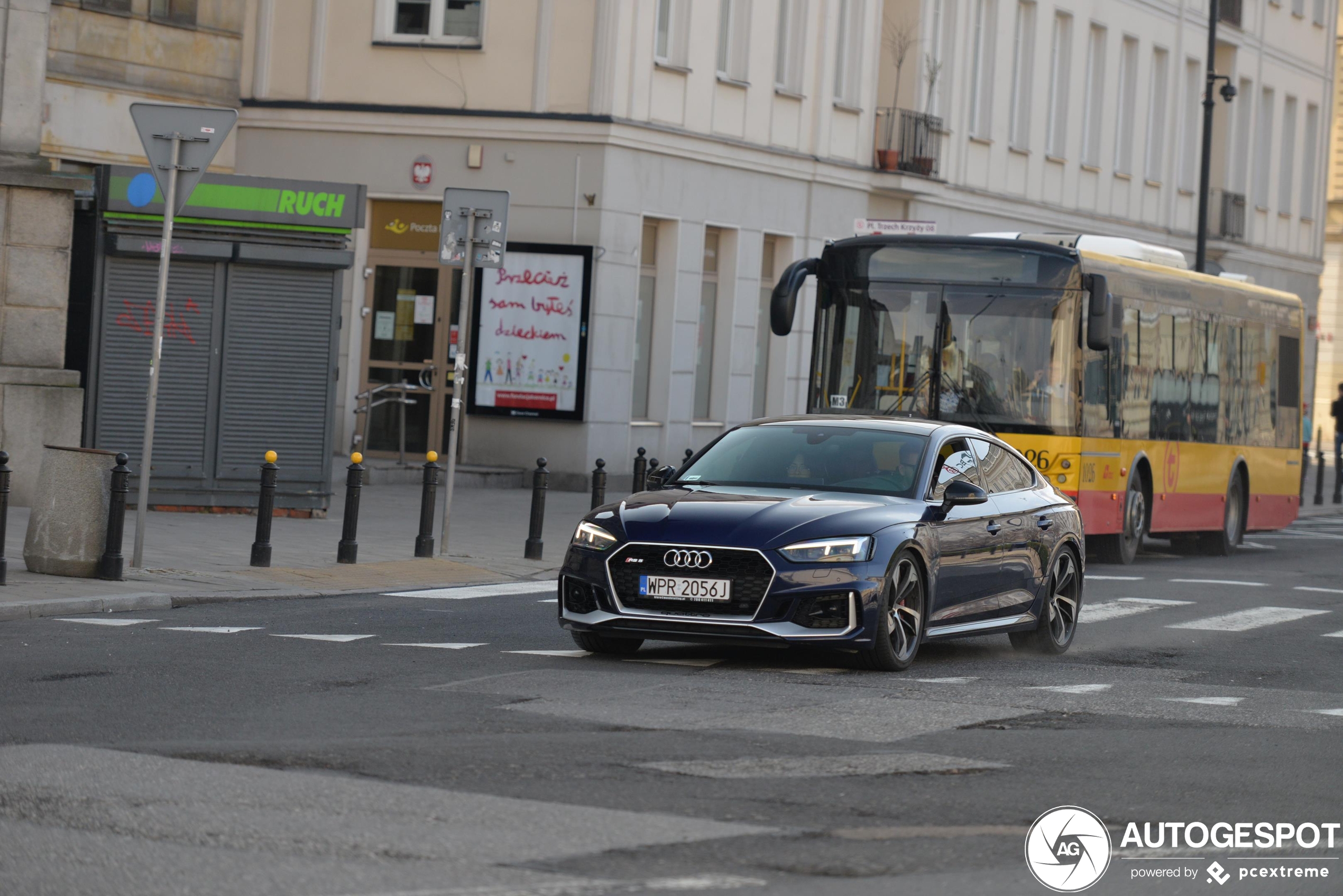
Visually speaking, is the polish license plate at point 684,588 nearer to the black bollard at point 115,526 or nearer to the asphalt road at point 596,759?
the asphalt road at point 596,759

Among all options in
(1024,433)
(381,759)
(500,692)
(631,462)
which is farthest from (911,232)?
(381,759)

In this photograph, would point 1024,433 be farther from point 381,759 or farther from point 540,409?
point 381,759

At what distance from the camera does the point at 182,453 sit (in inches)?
815

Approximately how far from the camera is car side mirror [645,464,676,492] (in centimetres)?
1264

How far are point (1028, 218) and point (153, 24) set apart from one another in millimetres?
18649

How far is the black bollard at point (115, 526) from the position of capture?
47.9 ft

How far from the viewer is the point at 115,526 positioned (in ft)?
48.0

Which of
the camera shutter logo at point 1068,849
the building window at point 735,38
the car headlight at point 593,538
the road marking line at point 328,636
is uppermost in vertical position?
the building window at point 735,38

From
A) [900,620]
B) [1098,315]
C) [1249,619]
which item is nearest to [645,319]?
[1098,315]

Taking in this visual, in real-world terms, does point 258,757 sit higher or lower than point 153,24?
lower

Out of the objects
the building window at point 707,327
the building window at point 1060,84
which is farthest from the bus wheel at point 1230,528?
the building window at point 1060,84

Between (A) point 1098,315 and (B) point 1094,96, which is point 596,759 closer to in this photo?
(A) point 1098,315

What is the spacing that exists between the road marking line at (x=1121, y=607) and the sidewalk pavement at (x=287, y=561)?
174 inches

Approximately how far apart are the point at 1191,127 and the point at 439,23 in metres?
24.5
